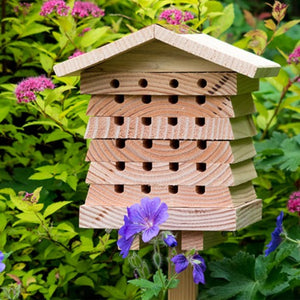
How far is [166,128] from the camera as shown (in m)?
2.30

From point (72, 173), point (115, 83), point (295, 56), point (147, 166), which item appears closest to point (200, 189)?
point (147, 166)

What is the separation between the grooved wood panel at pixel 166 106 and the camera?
227 cm

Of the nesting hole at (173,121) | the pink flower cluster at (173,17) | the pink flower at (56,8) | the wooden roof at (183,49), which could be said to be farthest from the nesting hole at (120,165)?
the pink flower at (56,8)

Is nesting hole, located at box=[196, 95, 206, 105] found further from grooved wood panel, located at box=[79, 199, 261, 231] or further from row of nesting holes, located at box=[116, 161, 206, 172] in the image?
grooved wood panel, located at box=[79, 199, 261, 231]

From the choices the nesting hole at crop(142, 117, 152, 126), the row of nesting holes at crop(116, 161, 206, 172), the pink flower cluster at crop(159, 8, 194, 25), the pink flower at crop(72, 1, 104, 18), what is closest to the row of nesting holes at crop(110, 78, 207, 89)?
the nesting hole at crop(142, 117, 152, 126)

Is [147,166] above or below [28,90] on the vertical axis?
below

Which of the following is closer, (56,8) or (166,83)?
(166,83)

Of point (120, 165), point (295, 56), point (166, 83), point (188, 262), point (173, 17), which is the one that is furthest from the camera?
point (295, 56)

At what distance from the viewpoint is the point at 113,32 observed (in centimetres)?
309

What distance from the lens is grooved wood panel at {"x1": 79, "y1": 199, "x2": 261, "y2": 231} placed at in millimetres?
2242

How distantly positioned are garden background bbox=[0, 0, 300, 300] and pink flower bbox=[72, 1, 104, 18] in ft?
0.04

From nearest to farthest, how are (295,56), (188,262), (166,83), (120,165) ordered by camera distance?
(188,262) → (166,83) → (120,165) → (295,56)

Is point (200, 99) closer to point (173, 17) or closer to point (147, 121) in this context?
point (147, 121)

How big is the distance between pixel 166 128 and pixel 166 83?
13cm
